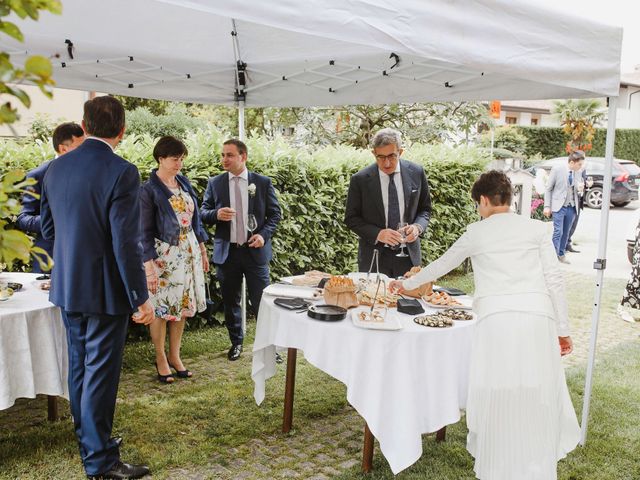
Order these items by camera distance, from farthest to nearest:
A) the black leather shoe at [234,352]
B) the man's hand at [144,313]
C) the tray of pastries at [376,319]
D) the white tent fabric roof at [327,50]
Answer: the black leather shoe at [234,352], the man's hand at [144,313], the tray of pastries at [376,319], the white tent fabric roof at [327,50]

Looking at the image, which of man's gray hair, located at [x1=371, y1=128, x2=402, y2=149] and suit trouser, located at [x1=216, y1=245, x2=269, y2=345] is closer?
man's gray hair, located at [x1=371, y1=128, x2=402, y2=149]

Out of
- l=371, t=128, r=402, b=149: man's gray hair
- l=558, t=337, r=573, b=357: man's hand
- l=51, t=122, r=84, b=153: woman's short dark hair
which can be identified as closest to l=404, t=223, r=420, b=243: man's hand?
l=371, t=128, r=402, b=149: man's gray hair

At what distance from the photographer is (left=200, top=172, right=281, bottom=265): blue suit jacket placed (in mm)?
5219

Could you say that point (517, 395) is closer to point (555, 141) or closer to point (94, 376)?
point (94, 376)

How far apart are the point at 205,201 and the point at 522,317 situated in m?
3.24

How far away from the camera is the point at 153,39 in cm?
528

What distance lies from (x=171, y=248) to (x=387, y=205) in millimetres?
1734

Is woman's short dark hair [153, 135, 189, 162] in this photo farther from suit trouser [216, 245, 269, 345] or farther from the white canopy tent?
suit trouser [216, 245, 269, 345]

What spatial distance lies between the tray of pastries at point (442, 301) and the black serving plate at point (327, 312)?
58 centimetres

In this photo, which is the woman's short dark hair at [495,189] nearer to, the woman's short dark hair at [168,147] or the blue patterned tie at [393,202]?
the blue patterned tie at [393,202]

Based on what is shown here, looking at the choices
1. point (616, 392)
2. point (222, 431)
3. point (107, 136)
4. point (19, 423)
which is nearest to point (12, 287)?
point (19, 423)

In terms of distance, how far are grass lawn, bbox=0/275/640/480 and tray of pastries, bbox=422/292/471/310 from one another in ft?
3.10

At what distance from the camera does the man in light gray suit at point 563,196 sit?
10312 millimetres

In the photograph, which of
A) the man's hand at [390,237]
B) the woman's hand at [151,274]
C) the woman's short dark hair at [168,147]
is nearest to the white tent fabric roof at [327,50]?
the woman's short dark hair at [168,147]
